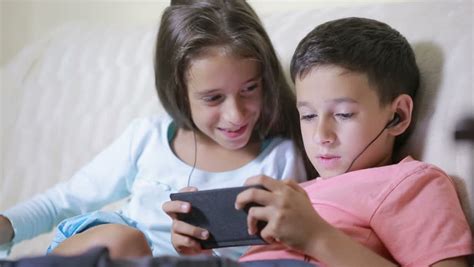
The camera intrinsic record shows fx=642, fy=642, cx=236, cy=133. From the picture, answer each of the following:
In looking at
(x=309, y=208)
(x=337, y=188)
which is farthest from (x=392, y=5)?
(x=309, y=208)

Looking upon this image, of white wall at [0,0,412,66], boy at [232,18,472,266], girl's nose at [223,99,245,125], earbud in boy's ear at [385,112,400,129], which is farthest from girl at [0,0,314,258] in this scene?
white wall at [0,0,412,66]

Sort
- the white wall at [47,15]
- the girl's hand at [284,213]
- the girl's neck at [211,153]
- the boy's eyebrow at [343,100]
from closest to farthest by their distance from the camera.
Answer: the girl's hand at [284,213], the boy's eyebrow at [343,100], the girl's neck at [211,153], the white wall at [47,15]

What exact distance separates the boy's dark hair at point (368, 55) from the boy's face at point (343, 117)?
0.01 metres

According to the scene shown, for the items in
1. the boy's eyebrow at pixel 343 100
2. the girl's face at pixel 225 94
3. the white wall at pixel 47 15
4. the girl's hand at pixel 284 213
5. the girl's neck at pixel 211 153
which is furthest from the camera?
the white wall at pixel 47 15

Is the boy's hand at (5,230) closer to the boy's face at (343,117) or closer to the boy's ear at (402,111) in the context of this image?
the boy's face at (343,117)

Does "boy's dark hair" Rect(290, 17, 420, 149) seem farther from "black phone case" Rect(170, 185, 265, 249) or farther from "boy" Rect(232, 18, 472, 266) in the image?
"black phone case" Rect(170, 185, 265, 249)

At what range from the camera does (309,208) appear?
764mm

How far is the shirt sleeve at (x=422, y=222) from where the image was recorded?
0.76 metres

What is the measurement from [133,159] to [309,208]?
20.6 inches

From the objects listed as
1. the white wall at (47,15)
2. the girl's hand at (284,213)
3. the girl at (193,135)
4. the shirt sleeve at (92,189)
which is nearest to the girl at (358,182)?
the girl's hand at (284,213)

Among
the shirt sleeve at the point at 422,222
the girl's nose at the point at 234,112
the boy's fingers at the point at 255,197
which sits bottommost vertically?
the shirt sleeve at the point at 422,222

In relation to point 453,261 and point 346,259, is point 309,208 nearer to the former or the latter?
point 346,259

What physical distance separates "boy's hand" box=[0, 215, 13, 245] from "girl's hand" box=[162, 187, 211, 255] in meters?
0.38

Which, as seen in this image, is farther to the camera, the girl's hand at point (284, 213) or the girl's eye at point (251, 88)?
the girl's eye at point (251, 88)
